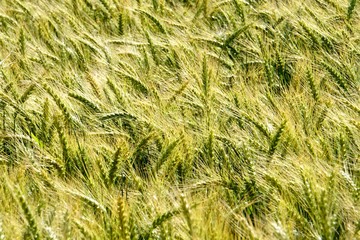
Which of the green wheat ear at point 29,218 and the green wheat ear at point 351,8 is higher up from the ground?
the green wheat ear at point 351,8

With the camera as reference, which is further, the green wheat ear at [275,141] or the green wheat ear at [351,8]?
the green wheat ear at [351,8]

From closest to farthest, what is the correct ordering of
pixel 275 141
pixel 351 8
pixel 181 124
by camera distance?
1. pixel 275 141
2. pixel 181 124
3. pixel 351 8

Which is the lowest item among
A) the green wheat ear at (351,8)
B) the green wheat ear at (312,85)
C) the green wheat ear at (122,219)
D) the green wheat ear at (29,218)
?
the green wheat ear at (29,218)

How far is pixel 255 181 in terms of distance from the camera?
1.99 m

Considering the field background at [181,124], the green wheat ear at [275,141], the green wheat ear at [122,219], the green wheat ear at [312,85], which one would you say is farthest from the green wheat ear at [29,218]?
the green wheat ear at [312,85]

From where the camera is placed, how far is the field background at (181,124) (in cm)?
171

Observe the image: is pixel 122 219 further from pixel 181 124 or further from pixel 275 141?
pixel 181 124

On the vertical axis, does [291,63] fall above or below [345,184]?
above

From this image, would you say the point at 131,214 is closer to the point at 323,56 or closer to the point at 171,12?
the point at 323,56

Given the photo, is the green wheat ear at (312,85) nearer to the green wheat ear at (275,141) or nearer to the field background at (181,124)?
the field background at (181,124)

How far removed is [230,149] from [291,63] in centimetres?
107

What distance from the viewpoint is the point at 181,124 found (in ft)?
7.91

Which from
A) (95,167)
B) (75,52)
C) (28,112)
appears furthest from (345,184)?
(75,52)

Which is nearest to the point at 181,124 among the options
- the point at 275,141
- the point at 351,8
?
the point at 275,141
